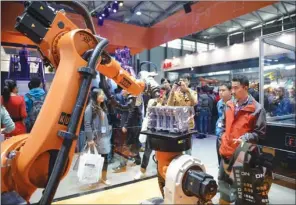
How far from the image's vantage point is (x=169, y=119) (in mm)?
1259

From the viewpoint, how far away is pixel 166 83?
6.57 feet

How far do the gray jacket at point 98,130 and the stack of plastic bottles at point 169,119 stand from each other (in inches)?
A: 50.3

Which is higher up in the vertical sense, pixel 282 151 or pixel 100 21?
pixel 100 21

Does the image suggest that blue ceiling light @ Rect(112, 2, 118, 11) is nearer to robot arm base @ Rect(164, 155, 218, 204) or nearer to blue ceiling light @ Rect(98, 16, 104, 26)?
blue ceiling light @ Rect(98, 16, 104, 26)

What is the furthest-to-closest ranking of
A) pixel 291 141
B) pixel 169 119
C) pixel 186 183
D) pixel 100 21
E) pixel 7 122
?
pixel 100 21 → pixel 291 141 → pixel 7 122 → pixel 169 119 → pixel 186 183

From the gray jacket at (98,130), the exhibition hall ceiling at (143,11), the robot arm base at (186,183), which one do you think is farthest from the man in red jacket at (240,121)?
the exhibition hall ceiling at (143,11)

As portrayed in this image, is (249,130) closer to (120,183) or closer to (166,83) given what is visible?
(166,83)

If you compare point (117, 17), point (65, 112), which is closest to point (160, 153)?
point (65, 112)

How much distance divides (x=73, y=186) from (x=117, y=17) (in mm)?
2055

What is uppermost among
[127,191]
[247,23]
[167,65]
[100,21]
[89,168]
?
[247,23]

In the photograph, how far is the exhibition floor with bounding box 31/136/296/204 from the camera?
1.89 m

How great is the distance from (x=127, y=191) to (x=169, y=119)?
4.20 ft

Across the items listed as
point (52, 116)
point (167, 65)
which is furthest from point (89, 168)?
point (167, 65)

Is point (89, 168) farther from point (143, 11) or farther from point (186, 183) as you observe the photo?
point (143, 11)
